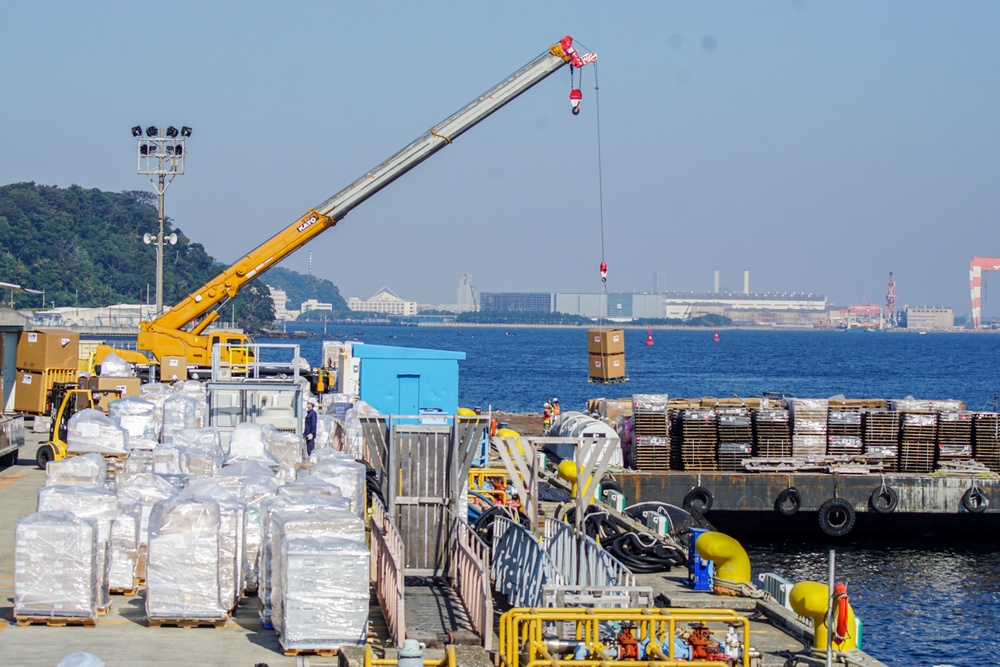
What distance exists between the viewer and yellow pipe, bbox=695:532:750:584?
17828 millimetres

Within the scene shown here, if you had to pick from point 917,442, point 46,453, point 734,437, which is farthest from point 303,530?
point 917,442

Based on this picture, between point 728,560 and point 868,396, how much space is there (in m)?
77.7

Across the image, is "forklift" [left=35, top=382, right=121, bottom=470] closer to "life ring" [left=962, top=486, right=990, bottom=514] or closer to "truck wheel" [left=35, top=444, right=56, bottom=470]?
"truck wheel" [left=35, top=444, right=56, bottom=470]

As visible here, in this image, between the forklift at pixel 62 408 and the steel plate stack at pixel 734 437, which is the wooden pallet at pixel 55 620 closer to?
the forklift at pixel 62 408

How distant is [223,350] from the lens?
3988 centimetres

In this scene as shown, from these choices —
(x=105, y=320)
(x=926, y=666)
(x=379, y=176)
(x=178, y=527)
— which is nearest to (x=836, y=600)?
(x=178, y=527)

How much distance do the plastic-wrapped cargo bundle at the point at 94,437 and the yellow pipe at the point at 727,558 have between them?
12196 mm

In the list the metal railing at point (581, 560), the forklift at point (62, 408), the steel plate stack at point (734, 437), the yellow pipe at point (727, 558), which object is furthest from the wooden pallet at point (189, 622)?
the steel plate stack at point (734, 437)

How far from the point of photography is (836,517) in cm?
3531

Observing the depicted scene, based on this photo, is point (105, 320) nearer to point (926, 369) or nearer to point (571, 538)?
point (926, 369)

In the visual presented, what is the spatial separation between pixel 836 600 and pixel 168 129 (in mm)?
38064

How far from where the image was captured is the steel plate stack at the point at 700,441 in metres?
36.2

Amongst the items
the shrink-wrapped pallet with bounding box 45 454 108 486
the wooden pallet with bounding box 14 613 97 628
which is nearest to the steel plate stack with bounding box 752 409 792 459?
the shrink-wrapped pallet with bounding box 45 454 108 486

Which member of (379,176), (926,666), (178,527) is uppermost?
(379,176)
